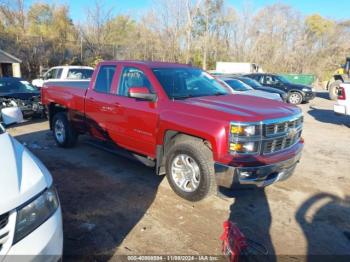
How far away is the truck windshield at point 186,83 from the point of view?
4838mm

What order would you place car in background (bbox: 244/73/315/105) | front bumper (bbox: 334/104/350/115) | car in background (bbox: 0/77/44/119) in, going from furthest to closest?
car in background (bbox: 244/73/315/105)
front bumper (bbox: 334/104/350/115)
car in background (bbox: 0/77/44/119)

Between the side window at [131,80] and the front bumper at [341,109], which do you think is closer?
the side window at [131,80]

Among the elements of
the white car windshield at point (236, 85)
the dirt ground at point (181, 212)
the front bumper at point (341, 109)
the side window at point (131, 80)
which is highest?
the side window at point (131, 80)

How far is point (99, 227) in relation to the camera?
3721mm

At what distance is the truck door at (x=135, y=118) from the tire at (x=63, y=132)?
1.80 metres

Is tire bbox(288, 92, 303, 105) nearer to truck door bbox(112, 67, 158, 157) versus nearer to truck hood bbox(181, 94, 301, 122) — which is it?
truck hood bbox(181, 94, 301, 122)

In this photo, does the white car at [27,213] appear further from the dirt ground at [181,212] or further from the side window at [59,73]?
the side window at [59,73]

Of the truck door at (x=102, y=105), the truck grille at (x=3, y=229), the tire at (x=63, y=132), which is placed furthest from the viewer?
the tire at (x=63, y=132)

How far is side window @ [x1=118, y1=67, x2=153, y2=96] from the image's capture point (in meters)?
4.98

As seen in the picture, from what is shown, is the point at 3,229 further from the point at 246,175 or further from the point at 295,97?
the point at 295,97

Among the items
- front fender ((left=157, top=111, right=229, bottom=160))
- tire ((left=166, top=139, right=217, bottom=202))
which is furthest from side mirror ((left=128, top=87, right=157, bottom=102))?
tire ((left=166, top=139, right=217, bottom=202))

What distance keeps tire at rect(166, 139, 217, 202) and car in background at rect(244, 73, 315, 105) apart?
45.9 ft

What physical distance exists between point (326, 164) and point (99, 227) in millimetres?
4780

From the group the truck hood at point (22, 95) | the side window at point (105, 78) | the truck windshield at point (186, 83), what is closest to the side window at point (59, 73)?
the truck hood at point (22, 95)
